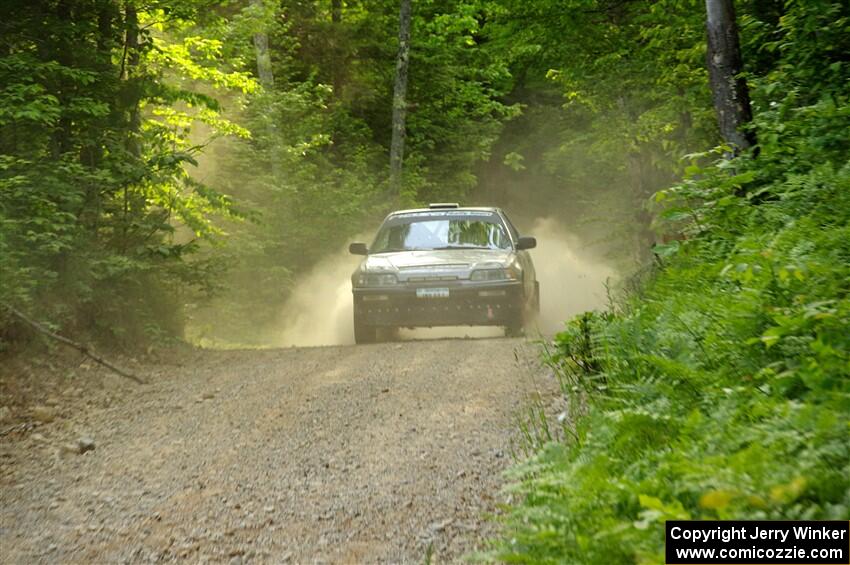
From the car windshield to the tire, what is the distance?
4.31 ft

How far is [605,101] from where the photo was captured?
16.7m

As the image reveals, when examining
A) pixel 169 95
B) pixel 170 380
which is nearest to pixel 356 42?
pixel 169 95

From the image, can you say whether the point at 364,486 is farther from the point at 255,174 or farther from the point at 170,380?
the point at 255,174

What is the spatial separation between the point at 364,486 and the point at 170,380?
5.57 meters

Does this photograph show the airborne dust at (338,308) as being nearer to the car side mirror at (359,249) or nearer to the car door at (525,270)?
the car door at (525,270)

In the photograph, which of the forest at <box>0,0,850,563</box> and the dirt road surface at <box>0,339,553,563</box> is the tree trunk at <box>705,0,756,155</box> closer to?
the forest at <box>0,0,850,563</box>

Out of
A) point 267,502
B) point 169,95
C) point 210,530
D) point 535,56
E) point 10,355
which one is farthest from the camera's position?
point 535,56

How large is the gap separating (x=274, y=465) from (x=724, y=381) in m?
3.07

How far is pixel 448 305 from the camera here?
12875 mm

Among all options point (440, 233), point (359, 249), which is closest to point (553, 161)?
point (440, 233)

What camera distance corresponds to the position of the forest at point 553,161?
3902 millimetres

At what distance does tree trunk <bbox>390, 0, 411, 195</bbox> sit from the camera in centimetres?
2423

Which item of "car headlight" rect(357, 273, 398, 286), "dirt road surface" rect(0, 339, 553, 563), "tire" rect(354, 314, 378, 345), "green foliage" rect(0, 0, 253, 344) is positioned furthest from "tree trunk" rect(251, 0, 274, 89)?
"dirt road surface" rect(0, 339, 553, 563)

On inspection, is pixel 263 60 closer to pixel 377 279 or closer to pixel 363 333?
pixel 377 279
